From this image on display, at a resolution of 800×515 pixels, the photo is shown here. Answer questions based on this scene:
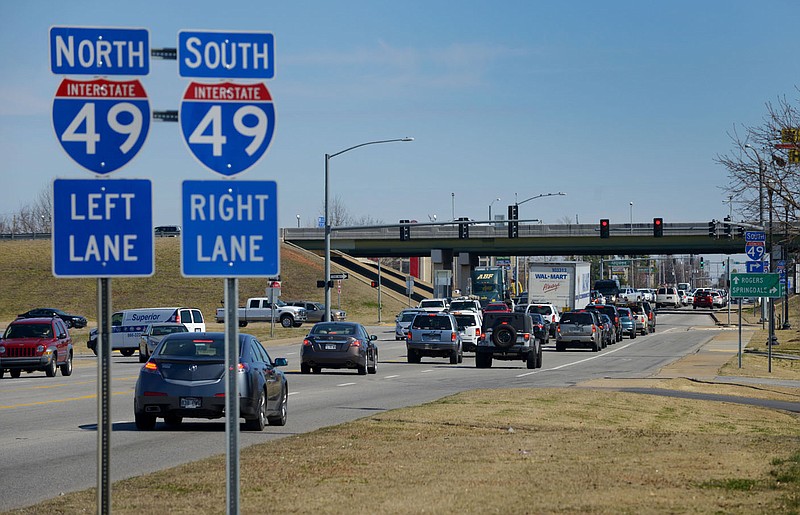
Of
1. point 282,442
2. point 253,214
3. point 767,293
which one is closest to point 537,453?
point 282,442

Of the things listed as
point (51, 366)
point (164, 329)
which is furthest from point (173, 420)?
point (164, 329)

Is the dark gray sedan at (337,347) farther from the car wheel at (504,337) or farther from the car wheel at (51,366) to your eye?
the car wheel at (51,366)

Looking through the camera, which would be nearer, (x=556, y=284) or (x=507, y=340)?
(x=507, y=340)

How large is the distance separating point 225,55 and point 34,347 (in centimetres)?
2817

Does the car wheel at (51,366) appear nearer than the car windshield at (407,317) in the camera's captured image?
Yes

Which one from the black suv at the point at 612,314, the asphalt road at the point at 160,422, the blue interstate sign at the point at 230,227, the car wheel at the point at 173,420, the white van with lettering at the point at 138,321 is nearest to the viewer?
the blue interstate sign at the point at 230,227

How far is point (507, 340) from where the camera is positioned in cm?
3803

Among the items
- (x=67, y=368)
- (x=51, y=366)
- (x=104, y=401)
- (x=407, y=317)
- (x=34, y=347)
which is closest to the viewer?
(x=104, y=401)

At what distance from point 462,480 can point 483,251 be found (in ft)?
340

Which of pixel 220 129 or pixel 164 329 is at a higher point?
pixel 220 129

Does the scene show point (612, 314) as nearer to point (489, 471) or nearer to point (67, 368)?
point (67, 368)

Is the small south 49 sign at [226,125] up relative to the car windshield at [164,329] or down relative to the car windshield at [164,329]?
up

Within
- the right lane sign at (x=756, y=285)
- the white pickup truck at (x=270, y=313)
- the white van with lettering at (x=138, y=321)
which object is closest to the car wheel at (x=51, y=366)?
the white van with lettering at (x=138, y=321)

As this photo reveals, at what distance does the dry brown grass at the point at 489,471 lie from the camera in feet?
34.5
